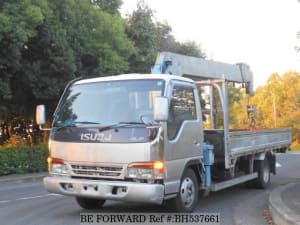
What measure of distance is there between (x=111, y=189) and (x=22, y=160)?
13.0 m

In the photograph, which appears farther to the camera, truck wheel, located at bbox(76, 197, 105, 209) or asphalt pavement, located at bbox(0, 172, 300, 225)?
truck wheel, located at bbox(76, 197, 105, 209)

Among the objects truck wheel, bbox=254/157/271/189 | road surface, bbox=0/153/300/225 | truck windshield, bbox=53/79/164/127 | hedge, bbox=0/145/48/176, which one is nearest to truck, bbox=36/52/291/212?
truck windshield, bbox=53/79/164/127

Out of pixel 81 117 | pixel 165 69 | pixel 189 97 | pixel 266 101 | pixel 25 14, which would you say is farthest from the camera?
pixel 266 101

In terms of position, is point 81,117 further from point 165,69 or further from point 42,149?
point 42,149

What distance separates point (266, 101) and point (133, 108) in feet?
215

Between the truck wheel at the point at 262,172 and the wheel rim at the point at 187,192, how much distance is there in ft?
12.5

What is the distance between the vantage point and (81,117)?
9047 millimetres

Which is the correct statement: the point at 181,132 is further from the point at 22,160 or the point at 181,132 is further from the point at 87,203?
the point at 22,160

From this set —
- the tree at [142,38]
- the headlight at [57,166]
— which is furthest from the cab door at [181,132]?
the tree at [142,38]

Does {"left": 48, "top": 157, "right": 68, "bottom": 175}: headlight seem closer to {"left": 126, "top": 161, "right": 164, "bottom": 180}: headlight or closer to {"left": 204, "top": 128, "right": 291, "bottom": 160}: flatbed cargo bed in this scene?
{"left": 126, "top": 161, "right": 164, "bottom": 180}: headlight

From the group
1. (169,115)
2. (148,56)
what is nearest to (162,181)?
(169,115)

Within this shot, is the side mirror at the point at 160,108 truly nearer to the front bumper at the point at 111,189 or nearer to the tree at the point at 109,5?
the front bumper at the point at 111,189

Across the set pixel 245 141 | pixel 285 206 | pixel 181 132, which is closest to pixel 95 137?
pixel 181 132

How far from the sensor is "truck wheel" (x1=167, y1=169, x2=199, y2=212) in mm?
9000
